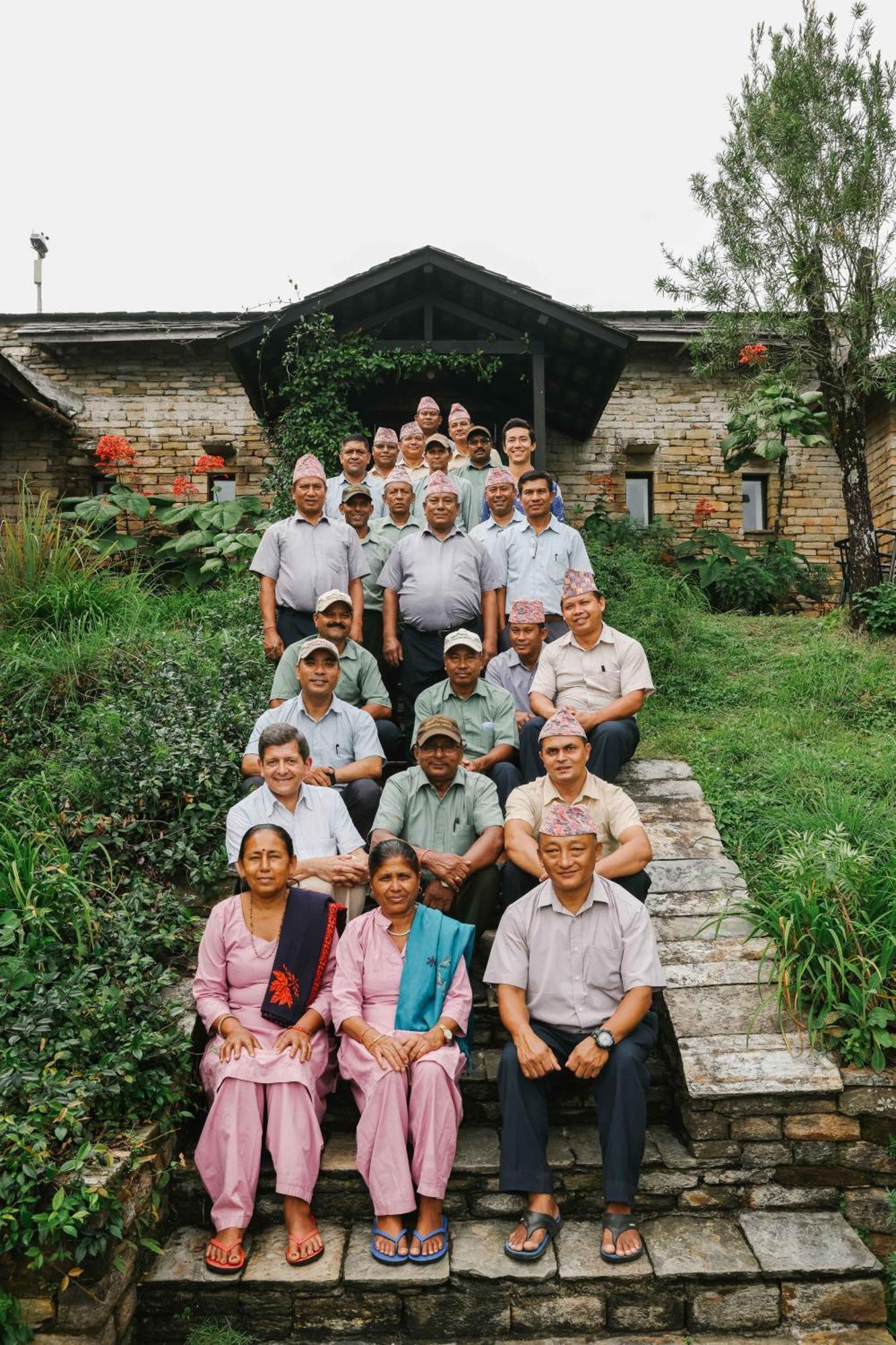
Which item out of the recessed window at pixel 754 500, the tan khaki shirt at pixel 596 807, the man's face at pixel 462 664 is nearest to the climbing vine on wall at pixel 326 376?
the recessed window at pixel 754 500

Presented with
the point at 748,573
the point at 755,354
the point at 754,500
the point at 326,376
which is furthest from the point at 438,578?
the point at 754,500

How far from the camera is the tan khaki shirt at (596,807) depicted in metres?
4.00

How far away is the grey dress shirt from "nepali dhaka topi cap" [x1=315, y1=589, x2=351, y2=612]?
0.67 m

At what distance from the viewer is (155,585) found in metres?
9.72

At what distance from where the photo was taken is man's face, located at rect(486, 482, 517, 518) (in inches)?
243

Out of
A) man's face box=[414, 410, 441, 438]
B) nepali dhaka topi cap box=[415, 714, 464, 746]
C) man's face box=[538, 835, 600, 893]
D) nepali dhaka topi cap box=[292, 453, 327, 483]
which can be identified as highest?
man's face box=[414, 410, 441, 438]

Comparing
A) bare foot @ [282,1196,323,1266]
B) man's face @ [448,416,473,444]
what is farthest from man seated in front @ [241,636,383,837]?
man's face @ [448,416,473,444]

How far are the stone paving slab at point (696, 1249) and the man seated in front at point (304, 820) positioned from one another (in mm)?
1650

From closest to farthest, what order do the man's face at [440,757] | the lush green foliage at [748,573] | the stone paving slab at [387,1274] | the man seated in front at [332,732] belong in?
the stone paving slab at [387,1274], the man's face at [440,757], the man seated in front at [332,732], the lush green foliage at [748,573]

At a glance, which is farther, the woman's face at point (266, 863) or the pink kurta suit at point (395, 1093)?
the woman's face at point (266, 863)

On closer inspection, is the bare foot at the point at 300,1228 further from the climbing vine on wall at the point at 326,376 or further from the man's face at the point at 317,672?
the climbing vine on wall at the point at 326,376

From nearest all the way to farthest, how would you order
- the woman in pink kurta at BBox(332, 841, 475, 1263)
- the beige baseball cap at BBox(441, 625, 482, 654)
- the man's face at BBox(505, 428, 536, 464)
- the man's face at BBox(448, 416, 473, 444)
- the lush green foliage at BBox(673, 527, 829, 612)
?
the woman in pink kurta at BBox(332, 841, 475, 1263), the beige baseball cap at BBox(441, 625, 482, 654), the man's face at BBox(505, 428, 536, 464), the man's face at BBox(448, 416, 473, 444), the lush green foliage at BBox(673, 527, 829, 612)

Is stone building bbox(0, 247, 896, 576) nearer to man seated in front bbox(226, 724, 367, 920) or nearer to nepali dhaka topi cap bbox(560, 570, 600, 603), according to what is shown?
nepali dhaka topi cap bbox(560, 570, 600, 603)

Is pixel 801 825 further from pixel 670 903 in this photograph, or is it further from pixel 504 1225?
pixel 504 1225
